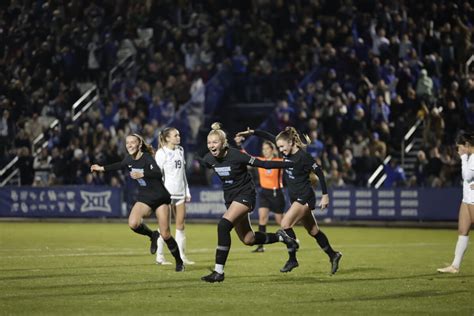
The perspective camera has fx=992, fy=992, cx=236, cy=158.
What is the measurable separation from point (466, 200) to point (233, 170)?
3.98 m

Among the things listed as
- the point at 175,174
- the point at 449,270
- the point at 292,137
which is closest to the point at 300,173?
the point at 292,137

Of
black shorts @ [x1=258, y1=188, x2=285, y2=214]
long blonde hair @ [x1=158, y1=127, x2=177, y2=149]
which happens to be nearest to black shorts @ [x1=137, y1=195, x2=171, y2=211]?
Result: long blonde hair @ [x1=158, y1=127, x2=177, y2=149]

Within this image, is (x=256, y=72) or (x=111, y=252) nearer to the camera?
(x=111, y=252)

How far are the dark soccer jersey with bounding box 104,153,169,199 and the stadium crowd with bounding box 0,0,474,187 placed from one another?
15634 mm

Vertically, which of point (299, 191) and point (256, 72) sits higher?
point (256, 72)

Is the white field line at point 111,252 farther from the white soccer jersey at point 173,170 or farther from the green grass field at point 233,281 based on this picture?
the white soccer jersey at point 173,170

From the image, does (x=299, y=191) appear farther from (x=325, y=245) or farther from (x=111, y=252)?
(x=111, y=252)

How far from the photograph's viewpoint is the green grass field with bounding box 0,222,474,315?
11.2m

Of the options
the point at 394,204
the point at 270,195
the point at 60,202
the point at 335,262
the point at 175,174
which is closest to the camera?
the point at 335,262

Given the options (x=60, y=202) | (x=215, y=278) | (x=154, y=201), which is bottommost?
(x=60, y=202)

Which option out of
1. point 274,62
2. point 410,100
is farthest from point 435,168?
point 274,62

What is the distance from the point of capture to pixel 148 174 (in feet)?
52.5

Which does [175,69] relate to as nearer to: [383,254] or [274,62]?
[274,62]

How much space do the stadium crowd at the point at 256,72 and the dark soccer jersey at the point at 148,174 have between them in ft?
51.3
